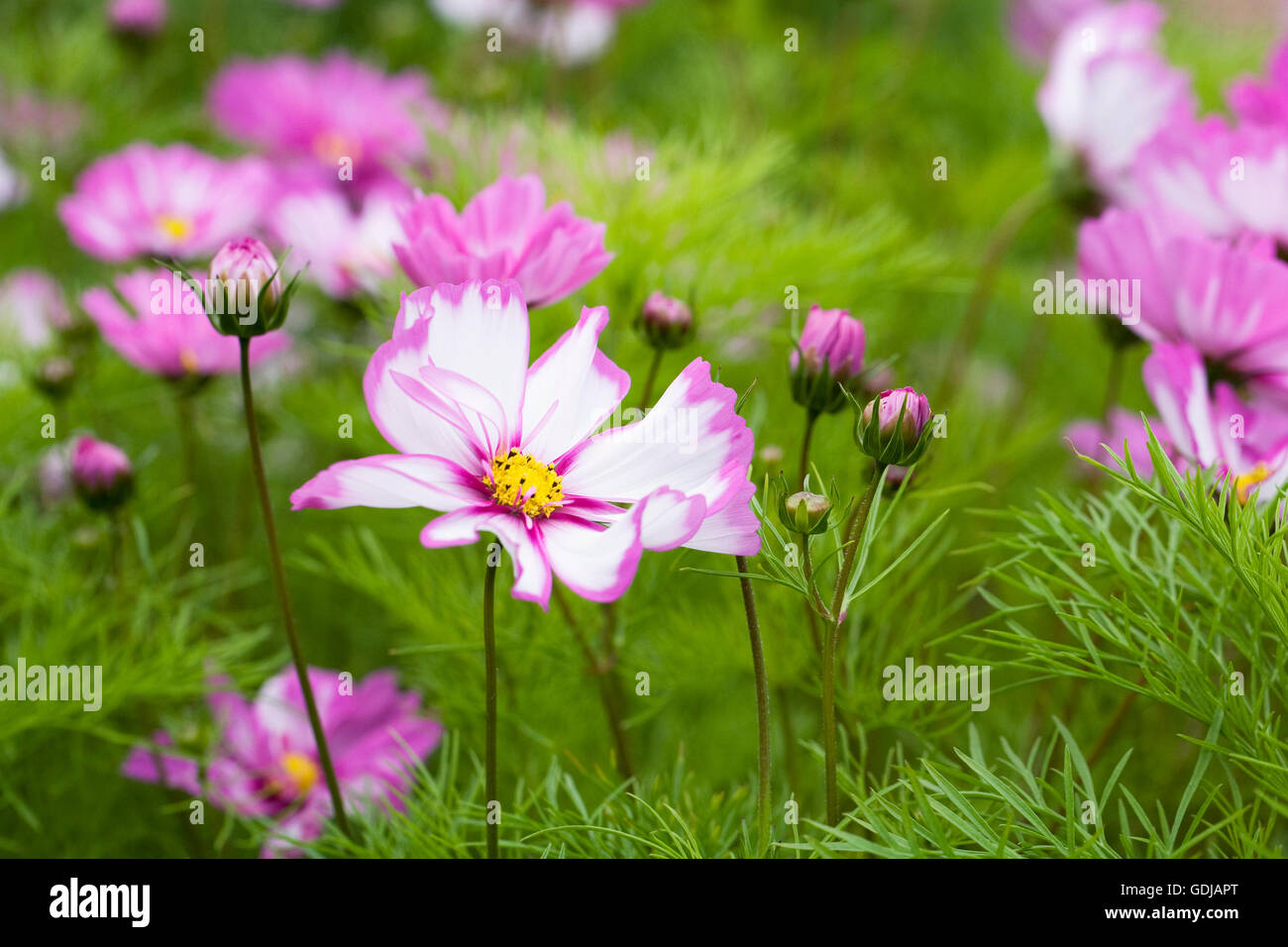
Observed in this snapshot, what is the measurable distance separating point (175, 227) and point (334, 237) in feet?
0.30

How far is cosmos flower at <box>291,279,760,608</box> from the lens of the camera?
25 centimetres

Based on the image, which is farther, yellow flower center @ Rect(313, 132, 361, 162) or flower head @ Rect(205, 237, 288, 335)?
yellow flower center @ Rect(313, 132, 361, 162)

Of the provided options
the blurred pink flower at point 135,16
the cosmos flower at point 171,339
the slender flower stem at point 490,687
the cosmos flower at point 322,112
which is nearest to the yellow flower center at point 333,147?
the cosmos flower at point 322,112

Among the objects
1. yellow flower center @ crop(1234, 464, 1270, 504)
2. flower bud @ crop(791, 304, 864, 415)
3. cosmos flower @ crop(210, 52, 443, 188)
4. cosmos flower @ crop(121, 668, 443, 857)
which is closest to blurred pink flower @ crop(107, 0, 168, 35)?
cosmos flower @ crop(210, 52, 443, 188)

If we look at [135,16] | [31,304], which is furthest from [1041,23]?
[31,304]

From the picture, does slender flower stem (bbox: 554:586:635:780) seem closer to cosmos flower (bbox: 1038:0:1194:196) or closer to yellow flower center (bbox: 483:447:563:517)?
yellow flower center (bbox: 483:447:563:517)

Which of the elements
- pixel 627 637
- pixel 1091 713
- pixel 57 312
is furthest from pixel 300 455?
pixel 1091 713

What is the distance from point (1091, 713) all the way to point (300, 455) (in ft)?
1.69

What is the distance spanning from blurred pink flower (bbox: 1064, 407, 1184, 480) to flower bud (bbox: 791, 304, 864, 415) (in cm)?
8

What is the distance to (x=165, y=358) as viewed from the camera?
47cm

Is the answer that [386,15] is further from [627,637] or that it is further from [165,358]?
[627,637]

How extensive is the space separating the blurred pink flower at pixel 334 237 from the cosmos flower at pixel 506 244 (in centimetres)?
22
